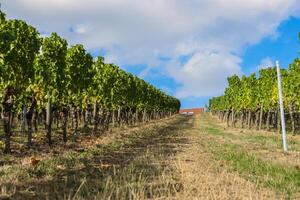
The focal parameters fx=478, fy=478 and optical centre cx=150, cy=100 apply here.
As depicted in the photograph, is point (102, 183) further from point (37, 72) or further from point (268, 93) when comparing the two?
point (268, 93)

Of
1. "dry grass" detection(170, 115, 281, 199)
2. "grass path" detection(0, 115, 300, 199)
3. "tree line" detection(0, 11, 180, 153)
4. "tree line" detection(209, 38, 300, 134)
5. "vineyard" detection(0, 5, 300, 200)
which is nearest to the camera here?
"dry grass" detection(170, 115, 281, 199)

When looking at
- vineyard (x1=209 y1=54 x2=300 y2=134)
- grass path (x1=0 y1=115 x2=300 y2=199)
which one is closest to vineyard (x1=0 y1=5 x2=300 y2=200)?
grass path (x1=0 y1=115 x2=300 y2=199)

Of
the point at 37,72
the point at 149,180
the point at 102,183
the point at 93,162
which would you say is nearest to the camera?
the point at 102,183

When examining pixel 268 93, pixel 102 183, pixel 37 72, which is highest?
pixel 268 93

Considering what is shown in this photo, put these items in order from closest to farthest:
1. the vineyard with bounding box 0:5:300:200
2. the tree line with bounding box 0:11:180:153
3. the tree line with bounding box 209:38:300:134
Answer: the vineyard with bounding box 0:5:300:200 → the tree line with bounding box 0:11:180:153 → the tree line with bounding box 209:38:300:134

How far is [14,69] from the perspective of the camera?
25.8 meters

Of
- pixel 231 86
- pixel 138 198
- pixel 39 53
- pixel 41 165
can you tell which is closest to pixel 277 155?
pixel 41 165

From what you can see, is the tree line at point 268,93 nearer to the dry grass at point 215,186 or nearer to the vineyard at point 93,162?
the vineyard at point 93,162

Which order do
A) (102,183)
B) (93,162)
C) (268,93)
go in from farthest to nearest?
(268,93) → (93,162) → (102,183)

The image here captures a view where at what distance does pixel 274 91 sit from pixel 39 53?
3495cm

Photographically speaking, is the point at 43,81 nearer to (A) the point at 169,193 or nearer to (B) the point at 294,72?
(A) the point at 169,193

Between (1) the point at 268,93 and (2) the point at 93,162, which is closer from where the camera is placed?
(2) the point at 93,162

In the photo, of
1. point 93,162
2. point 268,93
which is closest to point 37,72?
point 93,162

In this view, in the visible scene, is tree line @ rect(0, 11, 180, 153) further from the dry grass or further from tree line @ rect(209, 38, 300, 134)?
tree line @ rect(209, 38, 300, 134)
